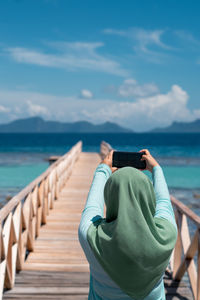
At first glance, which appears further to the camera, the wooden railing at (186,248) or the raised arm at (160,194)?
the wooden railing at (186,248)

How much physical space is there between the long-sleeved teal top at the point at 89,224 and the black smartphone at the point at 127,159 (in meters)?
0.12

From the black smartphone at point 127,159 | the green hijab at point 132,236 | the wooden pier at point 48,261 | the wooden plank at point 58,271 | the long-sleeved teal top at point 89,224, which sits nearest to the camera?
the green hijab at point 132,236

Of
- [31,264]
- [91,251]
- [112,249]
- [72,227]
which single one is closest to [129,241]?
[112,249]

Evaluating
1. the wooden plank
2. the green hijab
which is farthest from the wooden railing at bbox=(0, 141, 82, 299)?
the green hijab

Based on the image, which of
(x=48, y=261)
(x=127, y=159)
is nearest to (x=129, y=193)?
(x=127, y=159)

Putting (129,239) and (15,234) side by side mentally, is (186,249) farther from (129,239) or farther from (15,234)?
(129,239)

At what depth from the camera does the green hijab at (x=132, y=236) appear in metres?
1.33

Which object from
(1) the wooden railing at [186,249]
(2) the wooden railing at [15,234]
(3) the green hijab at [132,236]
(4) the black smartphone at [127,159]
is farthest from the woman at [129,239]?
(2) the wooden railing at [15,234]

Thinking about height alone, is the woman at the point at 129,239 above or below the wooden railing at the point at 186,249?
above

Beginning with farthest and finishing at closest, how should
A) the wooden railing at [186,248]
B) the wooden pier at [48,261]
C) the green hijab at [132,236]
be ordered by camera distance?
1. the wooden pier at [48,261]
2. the wooden railing at [186,248]
3. the green hijab at [132,236]

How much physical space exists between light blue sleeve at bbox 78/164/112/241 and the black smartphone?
2.9 inches

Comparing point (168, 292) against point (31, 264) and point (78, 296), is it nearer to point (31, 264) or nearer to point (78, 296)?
point (78, 296)

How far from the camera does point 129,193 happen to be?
4.40 ft

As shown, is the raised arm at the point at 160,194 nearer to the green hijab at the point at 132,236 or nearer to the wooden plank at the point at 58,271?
the green hijab at the point at 132,236
